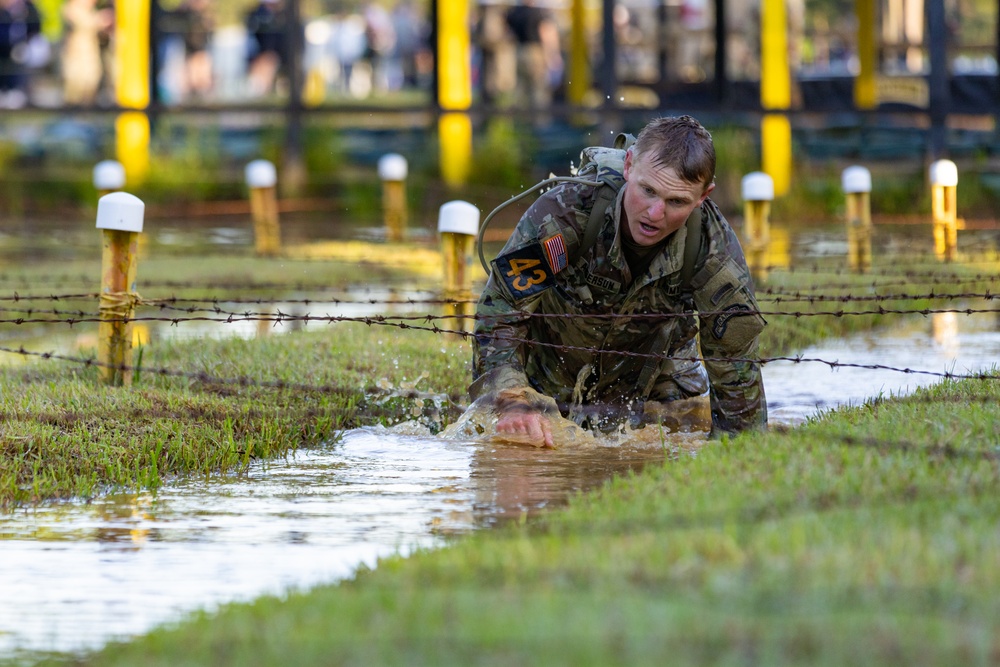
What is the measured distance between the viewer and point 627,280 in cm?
574

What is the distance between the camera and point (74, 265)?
12.4 metres

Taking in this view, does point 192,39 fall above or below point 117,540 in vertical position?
above

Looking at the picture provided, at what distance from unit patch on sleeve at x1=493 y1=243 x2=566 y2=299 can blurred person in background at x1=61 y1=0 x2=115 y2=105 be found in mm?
16497

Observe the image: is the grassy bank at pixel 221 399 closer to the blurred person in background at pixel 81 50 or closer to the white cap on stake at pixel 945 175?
the white cap on stake at pixel 945 175

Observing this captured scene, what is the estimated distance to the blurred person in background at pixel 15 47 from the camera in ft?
82.3

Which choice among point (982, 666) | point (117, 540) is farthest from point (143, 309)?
point (982, 666)

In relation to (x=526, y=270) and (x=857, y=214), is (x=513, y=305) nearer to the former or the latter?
(x=526, y=270)

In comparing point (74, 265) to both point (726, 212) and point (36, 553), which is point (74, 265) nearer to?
point (726, 212)

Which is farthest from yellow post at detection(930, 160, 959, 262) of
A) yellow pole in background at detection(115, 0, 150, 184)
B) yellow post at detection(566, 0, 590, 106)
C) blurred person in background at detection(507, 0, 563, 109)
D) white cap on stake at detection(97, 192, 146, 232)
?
blurred person in background at detection(507, 0, 563, 109)

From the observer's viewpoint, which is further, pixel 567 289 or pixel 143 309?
pixel 143 309

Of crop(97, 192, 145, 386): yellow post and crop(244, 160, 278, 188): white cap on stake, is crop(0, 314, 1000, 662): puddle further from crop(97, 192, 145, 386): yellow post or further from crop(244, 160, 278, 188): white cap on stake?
crop(244, 160, 278, 188): white cap on stake

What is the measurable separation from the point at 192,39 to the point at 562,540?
23.4 m

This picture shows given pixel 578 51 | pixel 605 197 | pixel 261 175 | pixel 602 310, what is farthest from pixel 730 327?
pixel 578 51

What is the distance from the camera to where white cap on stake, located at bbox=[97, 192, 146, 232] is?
6.21 m
